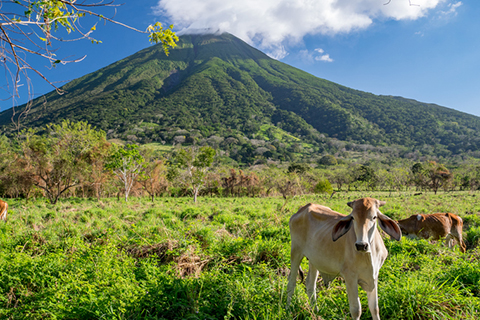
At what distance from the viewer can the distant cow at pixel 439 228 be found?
22.4 ft

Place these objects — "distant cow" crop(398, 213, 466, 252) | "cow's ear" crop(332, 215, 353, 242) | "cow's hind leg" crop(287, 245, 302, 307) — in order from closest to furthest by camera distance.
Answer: "cow's ear" crop(332, 215, 353, 242) < "cow's hind leg" crop(287, 245, 302, 307) < "distant cow" crop(398, 213, 466, 252)

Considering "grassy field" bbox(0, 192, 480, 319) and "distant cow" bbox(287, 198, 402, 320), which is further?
"grassy field" bbox(0, 192, 480, 319)

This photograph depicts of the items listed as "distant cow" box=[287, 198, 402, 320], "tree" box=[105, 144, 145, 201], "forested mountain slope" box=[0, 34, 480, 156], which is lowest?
"distant cow" box=[287, 198, 402, 320]

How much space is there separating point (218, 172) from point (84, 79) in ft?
613

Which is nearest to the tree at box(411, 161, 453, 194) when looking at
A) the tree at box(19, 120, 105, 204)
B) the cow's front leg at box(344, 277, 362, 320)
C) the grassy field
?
the grassy field

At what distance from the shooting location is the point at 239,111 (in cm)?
17138

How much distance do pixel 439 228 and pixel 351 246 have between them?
20.3 ft

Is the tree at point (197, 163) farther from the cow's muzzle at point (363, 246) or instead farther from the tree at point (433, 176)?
the tree at point (433, 176)

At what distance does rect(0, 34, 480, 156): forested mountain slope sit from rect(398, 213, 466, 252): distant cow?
367 ft

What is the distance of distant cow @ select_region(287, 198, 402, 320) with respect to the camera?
2.54 metres

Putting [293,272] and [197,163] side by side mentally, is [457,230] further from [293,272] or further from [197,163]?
[197,163]

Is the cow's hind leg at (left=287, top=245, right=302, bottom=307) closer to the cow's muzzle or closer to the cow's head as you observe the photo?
the cow's head

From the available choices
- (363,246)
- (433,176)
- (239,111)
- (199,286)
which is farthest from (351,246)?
(239,111)

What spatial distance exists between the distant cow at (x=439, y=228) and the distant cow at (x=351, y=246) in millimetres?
5482
